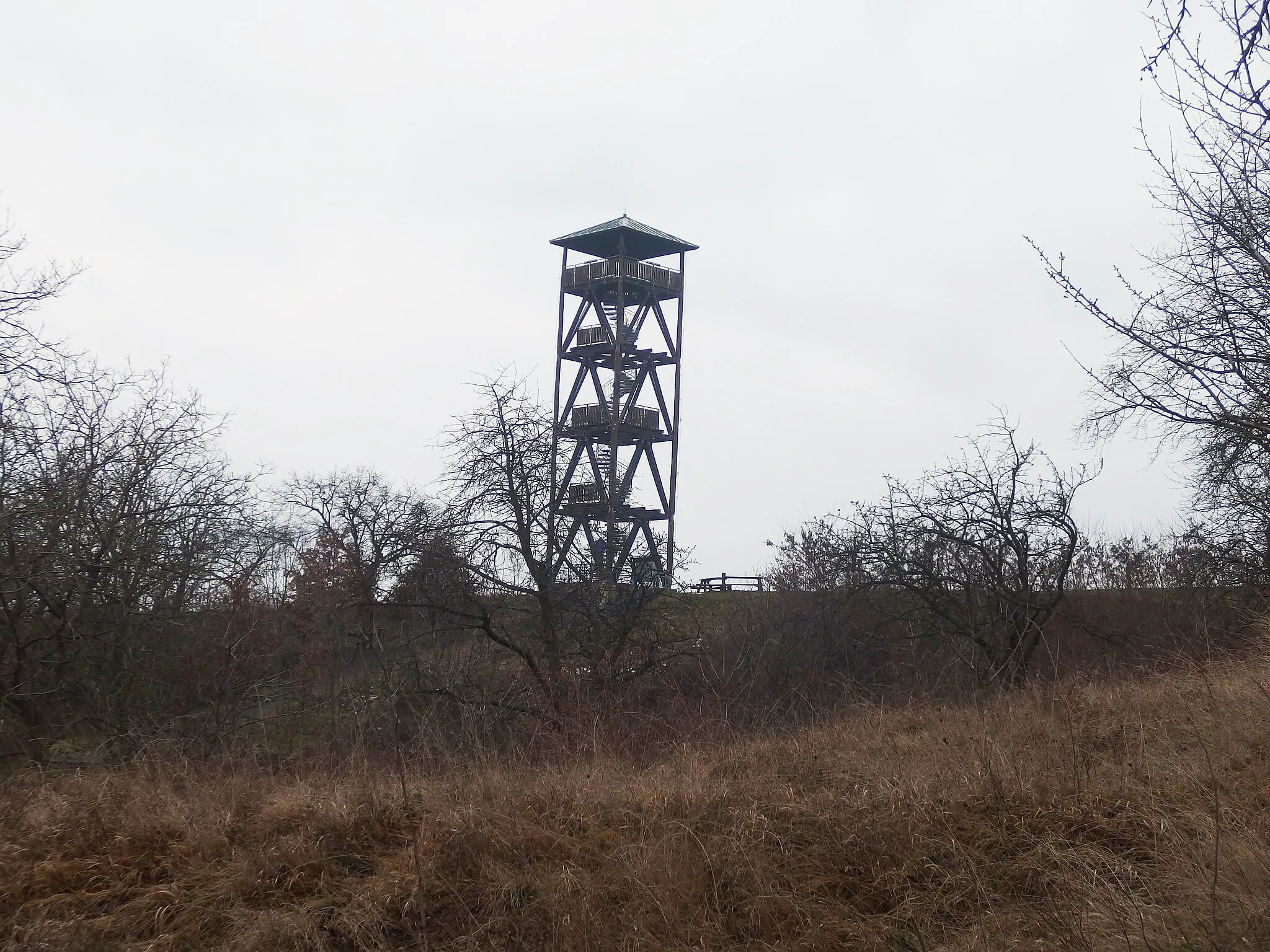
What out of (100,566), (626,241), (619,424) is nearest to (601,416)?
(619,424)

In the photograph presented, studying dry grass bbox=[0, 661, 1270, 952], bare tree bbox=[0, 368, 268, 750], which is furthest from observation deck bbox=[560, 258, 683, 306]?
dry grass bbox=[0, 661, 1270, 952]

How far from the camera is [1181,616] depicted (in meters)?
18.5

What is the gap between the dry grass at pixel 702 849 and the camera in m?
5.80

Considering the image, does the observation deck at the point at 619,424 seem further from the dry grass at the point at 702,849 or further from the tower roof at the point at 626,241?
the dry grass at the point at 702,849

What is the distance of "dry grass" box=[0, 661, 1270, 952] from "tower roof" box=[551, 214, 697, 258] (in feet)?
85.5

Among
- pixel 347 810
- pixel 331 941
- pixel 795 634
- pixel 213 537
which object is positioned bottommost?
pixel 331 941

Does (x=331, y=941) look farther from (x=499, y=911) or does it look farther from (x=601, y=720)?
(x=601, y=720)

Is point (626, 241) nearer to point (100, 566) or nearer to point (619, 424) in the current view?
point (619, 424)

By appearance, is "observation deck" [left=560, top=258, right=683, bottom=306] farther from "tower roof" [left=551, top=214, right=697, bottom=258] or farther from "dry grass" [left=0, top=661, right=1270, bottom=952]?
"dry grass" [left=0, top=661, right=1270, bottom=952]

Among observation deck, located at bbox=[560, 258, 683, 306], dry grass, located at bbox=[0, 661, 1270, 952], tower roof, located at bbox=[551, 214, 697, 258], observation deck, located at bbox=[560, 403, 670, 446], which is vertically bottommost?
dry grass, located at bbox=[0, 661, 1270, 952]

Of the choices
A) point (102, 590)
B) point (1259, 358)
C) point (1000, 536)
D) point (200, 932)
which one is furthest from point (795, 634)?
point (200, 932)

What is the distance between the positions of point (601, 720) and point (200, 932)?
4.82 meters

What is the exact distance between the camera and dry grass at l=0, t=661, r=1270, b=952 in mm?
5801

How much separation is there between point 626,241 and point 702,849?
28.5m
